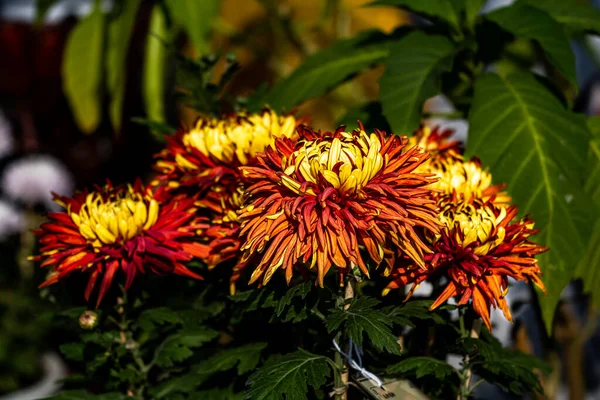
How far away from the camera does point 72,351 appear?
3.16ft

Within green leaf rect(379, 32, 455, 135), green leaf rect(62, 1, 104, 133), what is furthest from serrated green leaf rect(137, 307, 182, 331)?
green leaf rect(62, 1, 104, 133)

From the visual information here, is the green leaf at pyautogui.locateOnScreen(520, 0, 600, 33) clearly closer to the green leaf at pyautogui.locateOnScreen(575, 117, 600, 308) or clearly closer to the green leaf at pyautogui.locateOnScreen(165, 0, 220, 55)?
the green leaf at pyautogui.locateOnScreen(575, 117, 600, 308)

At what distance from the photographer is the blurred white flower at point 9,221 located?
93.6 inches

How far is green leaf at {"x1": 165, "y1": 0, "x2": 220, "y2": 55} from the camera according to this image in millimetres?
1591

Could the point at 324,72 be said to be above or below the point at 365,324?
above

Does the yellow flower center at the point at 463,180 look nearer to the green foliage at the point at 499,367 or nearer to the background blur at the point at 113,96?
the green foliage at the point at 499,367

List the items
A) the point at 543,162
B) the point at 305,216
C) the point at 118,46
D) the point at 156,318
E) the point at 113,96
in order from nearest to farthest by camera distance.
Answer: the point at 305,216
the point at 156,318
the point at 543,162
the point at 118,46
the point at 113,96

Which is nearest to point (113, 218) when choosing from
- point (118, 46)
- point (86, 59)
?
point (118, 46)

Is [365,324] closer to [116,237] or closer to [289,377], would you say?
[289,377]

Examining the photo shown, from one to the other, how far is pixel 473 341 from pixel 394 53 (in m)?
0.47

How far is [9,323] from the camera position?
224 centimetres

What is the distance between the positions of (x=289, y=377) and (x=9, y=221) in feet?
6.26

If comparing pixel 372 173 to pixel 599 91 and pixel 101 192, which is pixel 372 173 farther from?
pixel 599 91

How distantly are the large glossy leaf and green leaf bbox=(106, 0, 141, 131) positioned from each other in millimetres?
1029
